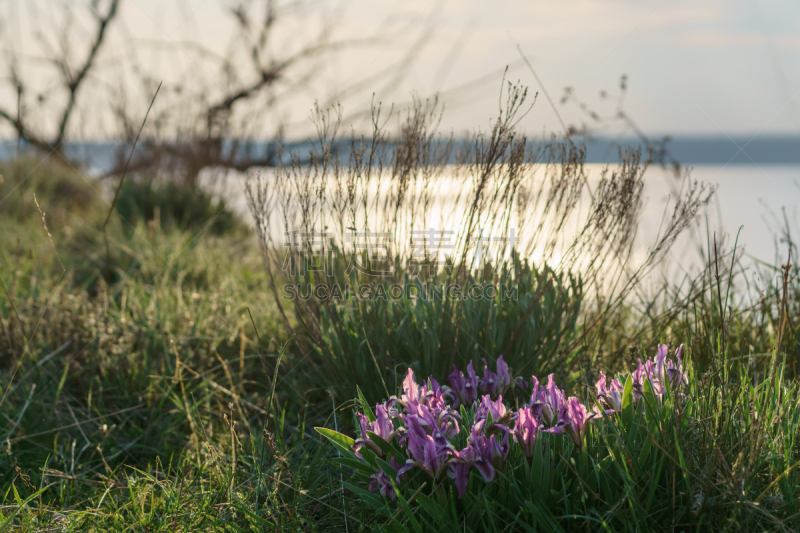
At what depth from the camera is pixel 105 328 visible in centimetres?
324

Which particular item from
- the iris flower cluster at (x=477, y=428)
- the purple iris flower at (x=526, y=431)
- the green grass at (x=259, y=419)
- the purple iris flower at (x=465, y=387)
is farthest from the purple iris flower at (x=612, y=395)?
the purple iris flower at (x=465, y=387)

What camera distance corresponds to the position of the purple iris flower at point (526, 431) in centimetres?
156

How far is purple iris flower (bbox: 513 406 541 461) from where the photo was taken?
1563 mm

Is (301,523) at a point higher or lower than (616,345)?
lower

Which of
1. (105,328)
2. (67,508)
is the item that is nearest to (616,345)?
(67,508)

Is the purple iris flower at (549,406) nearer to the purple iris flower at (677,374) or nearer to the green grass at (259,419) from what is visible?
the green grass at (259,419)

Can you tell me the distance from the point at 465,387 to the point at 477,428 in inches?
20.5

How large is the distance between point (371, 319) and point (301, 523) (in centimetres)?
91

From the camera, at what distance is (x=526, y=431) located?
1566mm

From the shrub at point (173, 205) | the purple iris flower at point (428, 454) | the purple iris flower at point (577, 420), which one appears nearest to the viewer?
the purple iris flower at point (428, 454)

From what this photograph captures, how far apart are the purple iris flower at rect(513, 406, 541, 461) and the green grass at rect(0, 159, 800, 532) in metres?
0.11

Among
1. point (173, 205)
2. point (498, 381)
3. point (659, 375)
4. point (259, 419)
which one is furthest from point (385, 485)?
point (173, 205)

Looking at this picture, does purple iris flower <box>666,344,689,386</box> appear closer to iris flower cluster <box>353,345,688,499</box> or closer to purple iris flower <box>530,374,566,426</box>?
iris flower cluster <box>353,345,688,499</box>

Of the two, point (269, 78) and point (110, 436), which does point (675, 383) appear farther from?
point (269, 78)
